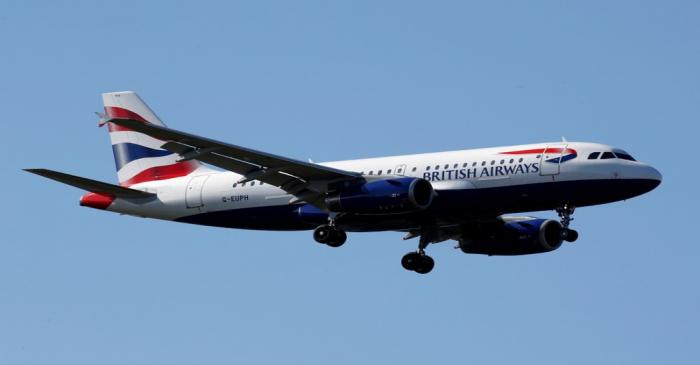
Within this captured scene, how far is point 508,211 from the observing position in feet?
175

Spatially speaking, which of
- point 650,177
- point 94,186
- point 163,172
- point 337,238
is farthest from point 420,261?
point 94,186

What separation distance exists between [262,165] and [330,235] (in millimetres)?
3733

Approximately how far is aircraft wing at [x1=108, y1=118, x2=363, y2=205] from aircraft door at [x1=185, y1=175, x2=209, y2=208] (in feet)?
14.7

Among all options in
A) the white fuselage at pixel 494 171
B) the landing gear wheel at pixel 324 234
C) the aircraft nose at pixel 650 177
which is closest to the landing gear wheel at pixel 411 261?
the white fuselage at pixel 494 171

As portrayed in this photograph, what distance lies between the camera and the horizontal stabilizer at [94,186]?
176 ft

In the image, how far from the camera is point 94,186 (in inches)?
2276

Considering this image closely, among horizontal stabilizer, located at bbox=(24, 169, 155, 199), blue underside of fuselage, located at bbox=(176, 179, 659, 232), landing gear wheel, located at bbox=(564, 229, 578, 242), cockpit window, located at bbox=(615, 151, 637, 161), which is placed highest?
horizontal stabilizer, located at bbox=(24, 169, 155, 199)

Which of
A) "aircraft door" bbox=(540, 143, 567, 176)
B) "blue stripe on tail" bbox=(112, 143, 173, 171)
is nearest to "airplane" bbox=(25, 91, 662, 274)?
"aircraft door" bbox=(540, 143, 567, 176)

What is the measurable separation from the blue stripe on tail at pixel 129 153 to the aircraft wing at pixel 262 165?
8676 mm

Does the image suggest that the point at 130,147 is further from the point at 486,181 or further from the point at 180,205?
the point at 486,181

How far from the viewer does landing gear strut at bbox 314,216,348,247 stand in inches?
2151

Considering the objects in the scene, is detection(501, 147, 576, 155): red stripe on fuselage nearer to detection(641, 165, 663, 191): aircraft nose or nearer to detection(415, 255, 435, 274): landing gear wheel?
detection(641, 165, 663, 191): aircraft nose

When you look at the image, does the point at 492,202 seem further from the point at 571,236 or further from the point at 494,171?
the point at 571,236

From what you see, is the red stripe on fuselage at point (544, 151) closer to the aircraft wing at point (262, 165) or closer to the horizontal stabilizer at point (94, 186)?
the aircraft wing at point (262, 165)
